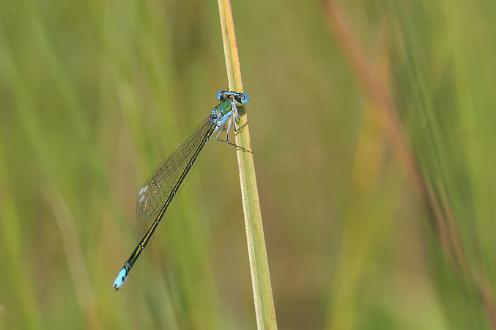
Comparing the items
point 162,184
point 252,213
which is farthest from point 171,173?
point 252,213

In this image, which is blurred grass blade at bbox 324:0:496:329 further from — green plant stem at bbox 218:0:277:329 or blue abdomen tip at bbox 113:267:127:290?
blue abdomen tip at bbox 113:267:127:290

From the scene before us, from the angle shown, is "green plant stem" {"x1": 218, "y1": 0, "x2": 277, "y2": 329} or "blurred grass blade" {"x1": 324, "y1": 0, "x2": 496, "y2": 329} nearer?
"green plant stem" {"x1": 218, "y1": 0, "x2": 277, "y2": 329}

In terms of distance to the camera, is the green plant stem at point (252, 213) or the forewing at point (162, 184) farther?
the forewing at point (162, 184)

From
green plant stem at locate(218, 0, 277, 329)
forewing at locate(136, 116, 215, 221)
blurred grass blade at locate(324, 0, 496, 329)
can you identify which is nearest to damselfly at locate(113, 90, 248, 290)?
forewing at locate(136, 116, 215, 221)

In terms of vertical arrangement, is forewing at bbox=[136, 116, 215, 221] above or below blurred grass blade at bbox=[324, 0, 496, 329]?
above

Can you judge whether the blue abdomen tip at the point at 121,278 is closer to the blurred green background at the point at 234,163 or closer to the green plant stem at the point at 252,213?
the blurred green background at the point at 234,163

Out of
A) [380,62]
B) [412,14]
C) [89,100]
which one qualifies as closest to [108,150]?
[89,100]

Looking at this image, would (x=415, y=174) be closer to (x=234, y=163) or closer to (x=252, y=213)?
(x=252, y=213)

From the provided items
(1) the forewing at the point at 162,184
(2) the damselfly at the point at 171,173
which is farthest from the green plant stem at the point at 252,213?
(1) the forewing at the point at 162,184
